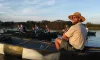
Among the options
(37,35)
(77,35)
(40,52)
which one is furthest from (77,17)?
(37,35)

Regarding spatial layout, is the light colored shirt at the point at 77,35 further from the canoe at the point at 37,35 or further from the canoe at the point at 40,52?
the canoe at the point at 37,35

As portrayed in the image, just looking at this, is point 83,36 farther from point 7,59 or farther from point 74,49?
point 7,59

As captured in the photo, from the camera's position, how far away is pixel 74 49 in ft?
33.2

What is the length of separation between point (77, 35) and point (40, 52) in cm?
237

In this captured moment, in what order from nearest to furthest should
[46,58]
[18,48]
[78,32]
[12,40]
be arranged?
[78,32], [46,58], [18,48], [12,40]

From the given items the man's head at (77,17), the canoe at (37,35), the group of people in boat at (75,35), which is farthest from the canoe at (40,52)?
the canoe at (37,35)

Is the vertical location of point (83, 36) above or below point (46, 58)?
above

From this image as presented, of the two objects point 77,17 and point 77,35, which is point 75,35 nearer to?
point 77,35

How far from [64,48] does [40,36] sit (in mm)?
18657

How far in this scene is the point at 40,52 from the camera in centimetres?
1137

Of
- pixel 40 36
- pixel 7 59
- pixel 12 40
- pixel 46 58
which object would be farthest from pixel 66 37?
pixel 40 36

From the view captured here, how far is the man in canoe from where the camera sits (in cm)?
962

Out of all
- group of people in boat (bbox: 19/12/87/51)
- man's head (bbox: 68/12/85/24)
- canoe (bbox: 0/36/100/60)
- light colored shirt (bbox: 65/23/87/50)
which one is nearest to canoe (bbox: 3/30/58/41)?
canoe (bbox: 0/36/100/60)

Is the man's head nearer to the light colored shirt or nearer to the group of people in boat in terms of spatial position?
the group of people in boat
